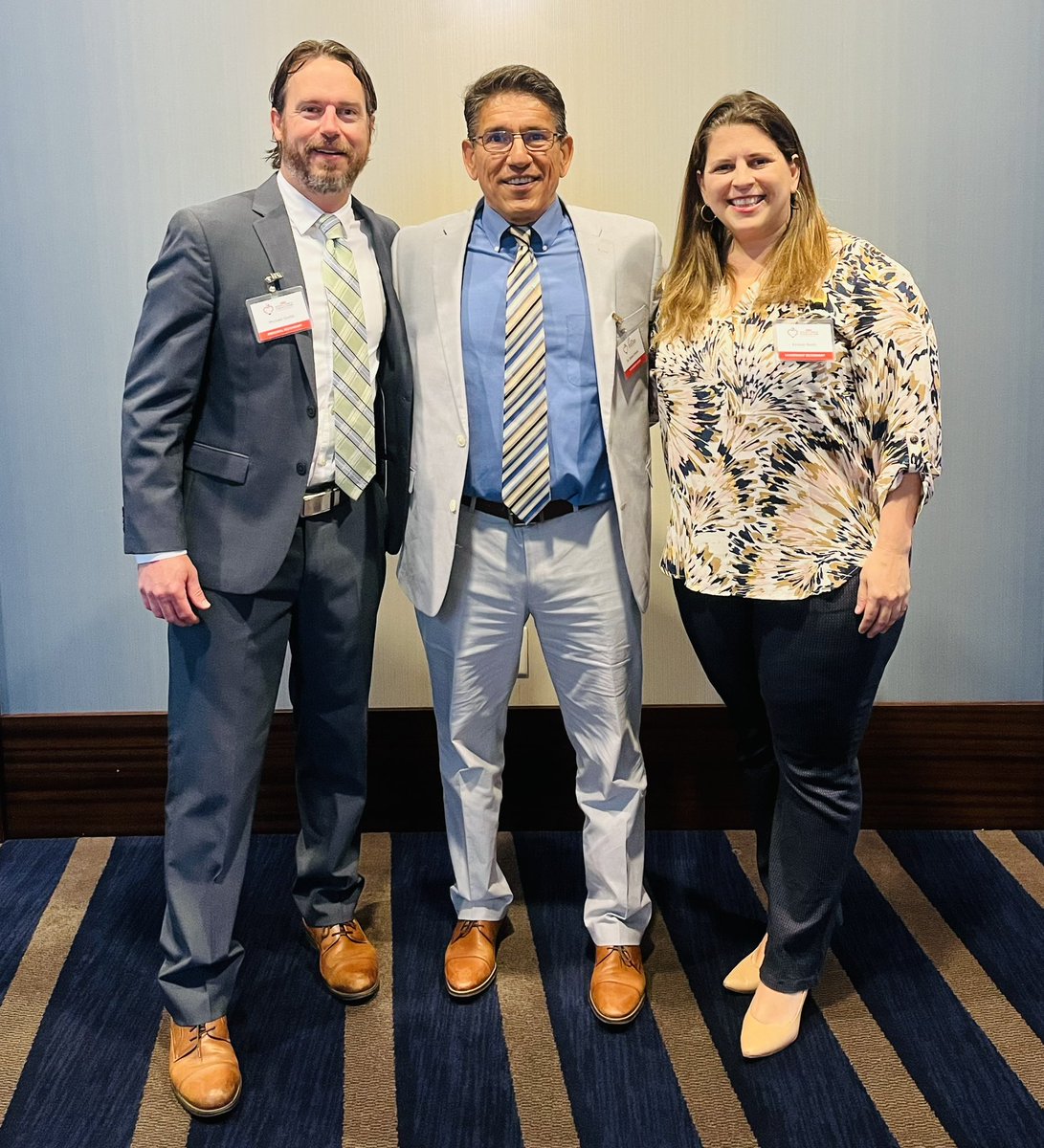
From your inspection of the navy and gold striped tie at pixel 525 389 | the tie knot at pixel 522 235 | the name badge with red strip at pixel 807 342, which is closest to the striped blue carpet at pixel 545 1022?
the navy and gold striped tie at pixel 525 389

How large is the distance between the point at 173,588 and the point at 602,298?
0.92 meters

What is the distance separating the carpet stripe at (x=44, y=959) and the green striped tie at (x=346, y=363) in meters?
1.21

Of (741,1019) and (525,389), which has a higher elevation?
(525,389)

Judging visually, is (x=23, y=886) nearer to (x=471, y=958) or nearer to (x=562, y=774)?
(x=471, y=958)

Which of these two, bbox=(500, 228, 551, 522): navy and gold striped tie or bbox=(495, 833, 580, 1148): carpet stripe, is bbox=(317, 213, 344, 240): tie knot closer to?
bbox=(500, 228, 551, 522): navy and gold striped tie

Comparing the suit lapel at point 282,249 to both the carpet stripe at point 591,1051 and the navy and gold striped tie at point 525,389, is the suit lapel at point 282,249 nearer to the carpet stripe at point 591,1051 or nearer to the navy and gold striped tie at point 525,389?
the navy and gold striped tie at point 525,389

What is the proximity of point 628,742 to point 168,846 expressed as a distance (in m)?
0.89

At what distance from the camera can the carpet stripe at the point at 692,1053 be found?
211 cm

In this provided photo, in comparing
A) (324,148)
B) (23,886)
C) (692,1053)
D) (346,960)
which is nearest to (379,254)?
(324,148)

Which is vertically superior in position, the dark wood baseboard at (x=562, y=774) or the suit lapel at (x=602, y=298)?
the suit lapel at (x=602, y=298)

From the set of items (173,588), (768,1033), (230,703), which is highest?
(173,588)

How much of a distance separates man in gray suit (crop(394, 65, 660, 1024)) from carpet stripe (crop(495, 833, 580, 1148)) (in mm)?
96

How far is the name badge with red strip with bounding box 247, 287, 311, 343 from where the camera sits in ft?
7.02

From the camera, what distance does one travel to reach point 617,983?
2438 mm
